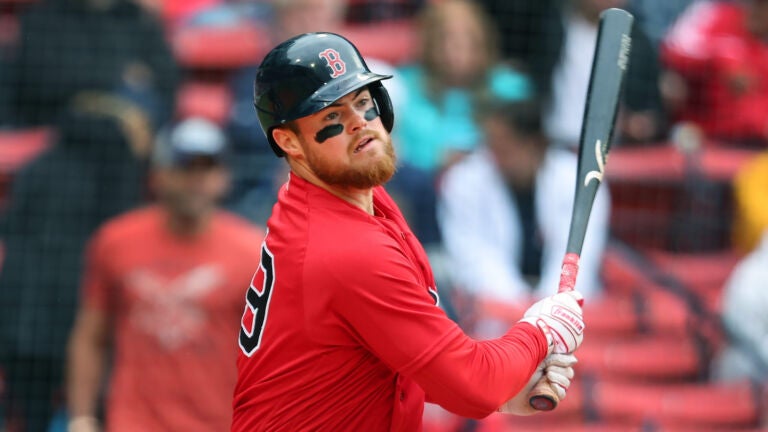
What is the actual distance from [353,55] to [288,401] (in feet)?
2.42

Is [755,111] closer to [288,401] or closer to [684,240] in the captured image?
[684,240]

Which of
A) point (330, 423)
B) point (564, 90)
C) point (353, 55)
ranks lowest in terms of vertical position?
point (330, 423)

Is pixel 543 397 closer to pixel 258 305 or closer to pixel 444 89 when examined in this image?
pixel 258 305

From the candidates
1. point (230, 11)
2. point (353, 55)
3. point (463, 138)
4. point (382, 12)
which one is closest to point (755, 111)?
point (463, 138)

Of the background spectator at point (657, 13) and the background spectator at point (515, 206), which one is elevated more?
the background spectator at point (657, 13)

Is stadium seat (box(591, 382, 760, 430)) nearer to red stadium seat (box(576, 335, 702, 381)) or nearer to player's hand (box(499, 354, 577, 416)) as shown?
red stadium seat (box(576, 335, 702, 381))

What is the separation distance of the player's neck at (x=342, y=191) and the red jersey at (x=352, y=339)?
2cm

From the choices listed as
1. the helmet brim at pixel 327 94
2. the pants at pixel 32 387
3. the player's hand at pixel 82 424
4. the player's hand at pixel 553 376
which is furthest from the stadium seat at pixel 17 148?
the player's hand at pixel 553 376

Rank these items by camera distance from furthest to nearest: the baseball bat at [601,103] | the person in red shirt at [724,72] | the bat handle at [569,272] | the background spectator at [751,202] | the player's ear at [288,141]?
the person in red shirt at [724,72] → the background spectator at [751,202] → the baseball bat at [601,103] → the bat handle at [569,272] → the player's ear at [288,141]

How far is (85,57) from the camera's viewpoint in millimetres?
5812

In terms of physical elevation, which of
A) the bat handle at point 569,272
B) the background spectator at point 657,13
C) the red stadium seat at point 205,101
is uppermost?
the background spectator at point 657,13

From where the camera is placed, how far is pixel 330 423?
8.89 feet

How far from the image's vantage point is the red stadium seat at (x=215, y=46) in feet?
20.5

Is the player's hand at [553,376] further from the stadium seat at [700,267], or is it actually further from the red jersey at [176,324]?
the stadium seat at [700,267]
